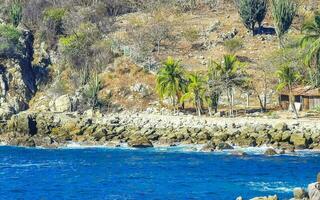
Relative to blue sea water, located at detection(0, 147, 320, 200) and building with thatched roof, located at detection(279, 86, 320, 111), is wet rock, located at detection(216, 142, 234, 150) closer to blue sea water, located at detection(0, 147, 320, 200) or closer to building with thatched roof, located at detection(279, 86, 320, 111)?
blue sea water, located at detection(0, 147, 320, 200)

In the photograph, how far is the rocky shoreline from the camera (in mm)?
73250

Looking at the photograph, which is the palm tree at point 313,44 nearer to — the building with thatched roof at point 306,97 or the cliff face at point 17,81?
the building with thatched roof at point 306,97

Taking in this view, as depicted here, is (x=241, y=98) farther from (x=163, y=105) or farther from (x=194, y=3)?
(x=194, y=3)

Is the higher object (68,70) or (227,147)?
(68,70)

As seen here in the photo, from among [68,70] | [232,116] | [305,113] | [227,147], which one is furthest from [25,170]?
[68,70]

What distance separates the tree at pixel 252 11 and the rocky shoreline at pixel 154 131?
3338 centimetres

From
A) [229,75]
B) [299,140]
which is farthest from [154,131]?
[299,140]

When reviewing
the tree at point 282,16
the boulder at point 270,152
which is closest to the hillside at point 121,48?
the tree at point 282,16

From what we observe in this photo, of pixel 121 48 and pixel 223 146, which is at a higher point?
pixel 121 48

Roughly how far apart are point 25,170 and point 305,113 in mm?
40230

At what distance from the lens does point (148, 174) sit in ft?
198

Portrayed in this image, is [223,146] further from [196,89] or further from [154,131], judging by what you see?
[196,89]

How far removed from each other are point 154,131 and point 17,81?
38845 mm

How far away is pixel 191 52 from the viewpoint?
390ft
